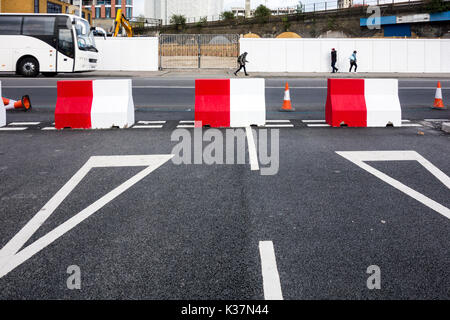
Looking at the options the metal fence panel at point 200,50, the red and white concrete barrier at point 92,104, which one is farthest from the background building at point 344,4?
the red and white concrete barrier at point 92,104

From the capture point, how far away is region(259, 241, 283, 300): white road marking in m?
3.08

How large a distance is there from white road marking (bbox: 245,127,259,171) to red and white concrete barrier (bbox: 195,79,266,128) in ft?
1.34

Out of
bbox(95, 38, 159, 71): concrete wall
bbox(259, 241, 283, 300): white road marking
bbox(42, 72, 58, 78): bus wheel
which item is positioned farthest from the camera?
bbox(95, 38, 159, 71): concrete wall

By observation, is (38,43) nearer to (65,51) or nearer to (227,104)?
(65,51)

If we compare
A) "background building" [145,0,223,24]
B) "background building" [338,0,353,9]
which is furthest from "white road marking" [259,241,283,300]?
"background building" [145,0,223,24]

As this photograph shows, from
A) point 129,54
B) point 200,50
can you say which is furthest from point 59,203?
point 200,50

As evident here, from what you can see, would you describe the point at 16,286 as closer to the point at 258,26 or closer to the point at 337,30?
the point at 337,30

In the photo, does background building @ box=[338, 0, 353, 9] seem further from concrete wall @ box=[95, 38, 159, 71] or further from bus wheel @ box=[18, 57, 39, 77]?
bus wheel @ box=[18, 57, 39, 77]

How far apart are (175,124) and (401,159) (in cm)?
486

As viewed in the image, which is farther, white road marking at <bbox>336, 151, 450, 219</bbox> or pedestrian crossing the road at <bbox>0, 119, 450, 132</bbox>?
pedestrian crossing the road at <bbox>0, 119, 450, 132</bbox>

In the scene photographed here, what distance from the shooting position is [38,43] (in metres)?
26.9

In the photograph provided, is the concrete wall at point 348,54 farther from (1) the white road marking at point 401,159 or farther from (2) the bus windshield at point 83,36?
(1) the white road marking at point 401,159

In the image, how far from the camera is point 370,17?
5884 cm

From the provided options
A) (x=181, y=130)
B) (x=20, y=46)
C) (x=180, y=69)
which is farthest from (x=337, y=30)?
(x=181, y=130)
